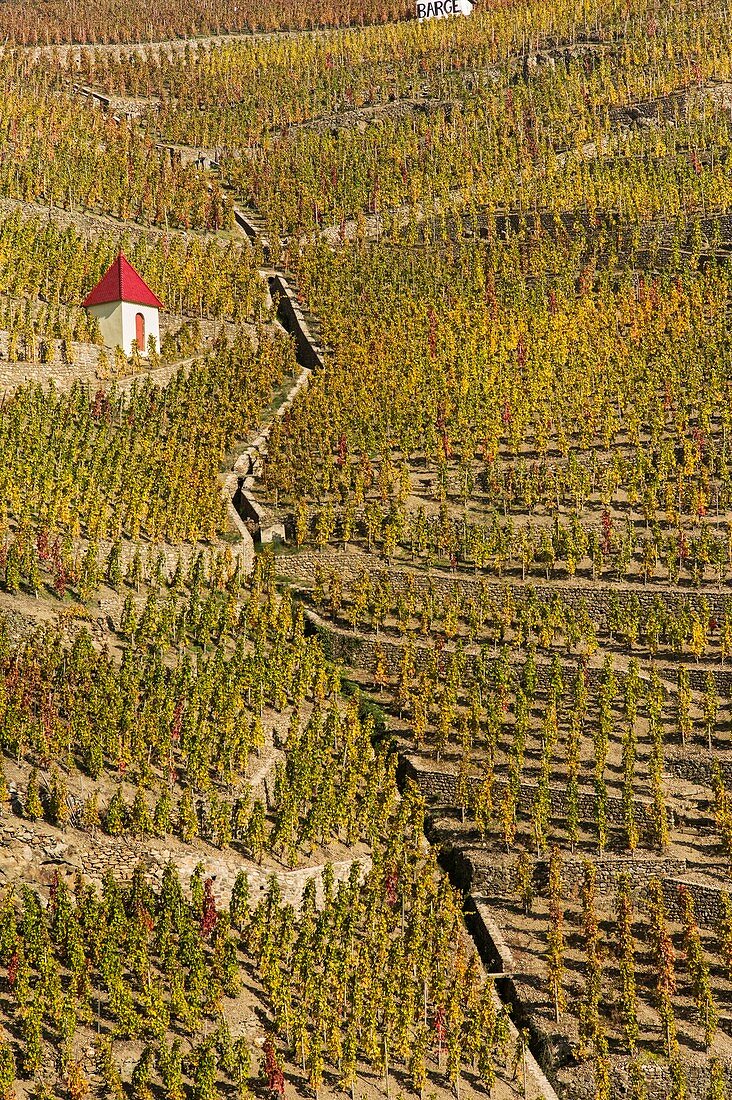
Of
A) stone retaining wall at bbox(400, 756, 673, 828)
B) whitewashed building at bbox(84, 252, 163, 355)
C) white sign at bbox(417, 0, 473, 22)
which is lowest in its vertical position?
stone retaining wall at bbox(400, 756, 673, 828)

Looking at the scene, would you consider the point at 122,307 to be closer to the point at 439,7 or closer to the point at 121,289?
→ the point at 121,289

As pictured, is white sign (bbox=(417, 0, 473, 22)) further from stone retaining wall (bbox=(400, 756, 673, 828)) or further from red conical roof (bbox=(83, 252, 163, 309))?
stone retaining wall (bbox=(400, 756, 673, 828))

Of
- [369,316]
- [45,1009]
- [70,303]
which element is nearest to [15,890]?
[45,1009]

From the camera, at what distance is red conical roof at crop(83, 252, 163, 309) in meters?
61.7

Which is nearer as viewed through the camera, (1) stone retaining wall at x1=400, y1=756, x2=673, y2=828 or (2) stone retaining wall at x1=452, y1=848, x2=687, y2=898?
(2) stone retaining wall at x1=452, y1=848, x2=687, y2=898

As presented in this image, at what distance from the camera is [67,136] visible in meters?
80.7

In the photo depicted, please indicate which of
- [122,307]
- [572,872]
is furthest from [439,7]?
[572,872]

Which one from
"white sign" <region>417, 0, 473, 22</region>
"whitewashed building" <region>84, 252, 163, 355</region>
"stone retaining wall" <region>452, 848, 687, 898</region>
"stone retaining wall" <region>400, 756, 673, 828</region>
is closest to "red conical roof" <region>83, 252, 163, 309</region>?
"whitewashed building" <region>84, 252, 163, 355</region>

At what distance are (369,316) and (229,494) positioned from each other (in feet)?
54.4

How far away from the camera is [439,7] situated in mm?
109812

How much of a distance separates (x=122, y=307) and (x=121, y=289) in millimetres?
689

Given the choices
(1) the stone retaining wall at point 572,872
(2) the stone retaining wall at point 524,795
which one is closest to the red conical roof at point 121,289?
(2) the stone retaining wall at point 524,795

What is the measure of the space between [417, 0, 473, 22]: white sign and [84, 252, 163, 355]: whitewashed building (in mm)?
54926

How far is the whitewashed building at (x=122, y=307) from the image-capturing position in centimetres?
6172
